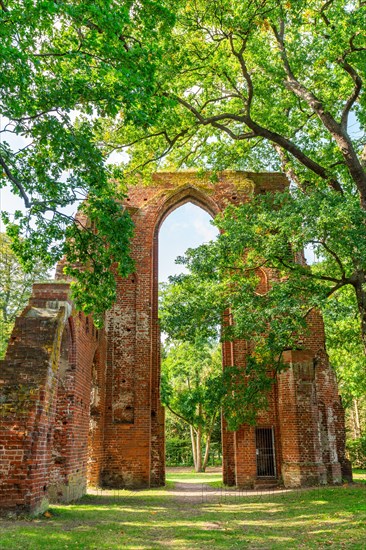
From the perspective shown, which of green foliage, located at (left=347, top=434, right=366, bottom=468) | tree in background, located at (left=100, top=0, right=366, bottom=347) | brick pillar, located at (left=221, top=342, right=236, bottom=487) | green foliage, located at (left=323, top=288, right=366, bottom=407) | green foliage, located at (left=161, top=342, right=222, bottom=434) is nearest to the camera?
tree in background, located at (left=100, top=0, right=366, bottom=347)

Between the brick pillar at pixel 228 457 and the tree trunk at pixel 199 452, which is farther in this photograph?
the tree trunk at pixel 199 452

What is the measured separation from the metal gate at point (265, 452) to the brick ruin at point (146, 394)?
0.10ft

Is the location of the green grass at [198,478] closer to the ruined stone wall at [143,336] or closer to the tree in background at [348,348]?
the ruined stone wall at [143,336]

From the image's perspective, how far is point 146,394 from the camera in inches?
602

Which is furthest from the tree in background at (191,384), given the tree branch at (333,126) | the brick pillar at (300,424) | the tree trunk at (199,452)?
the tree branch at (333,126)

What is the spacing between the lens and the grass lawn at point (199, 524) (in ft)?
19.4

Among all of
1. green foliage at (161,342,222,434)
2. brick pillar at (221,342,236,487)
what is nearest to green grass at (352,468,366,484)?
brick pillar at (221,342,236,487)

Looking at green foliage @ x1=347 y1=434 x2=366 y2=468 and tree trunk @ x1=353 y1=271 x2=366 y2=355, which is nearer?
tree trunk @ x1=353 y1=271 x2=366 y2=355

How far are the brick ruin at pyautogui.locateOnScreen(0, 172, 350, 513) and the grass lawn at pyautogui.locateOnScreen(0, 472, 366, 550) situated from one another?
2.06 m

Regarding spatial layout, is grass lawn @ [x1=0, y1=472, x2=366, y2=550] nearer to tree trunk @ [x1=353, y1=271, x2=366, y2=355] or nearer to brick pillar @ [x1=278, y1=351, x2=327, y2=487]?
brick pillar @ [x1=278, y1=351, x2=327, y2=487]

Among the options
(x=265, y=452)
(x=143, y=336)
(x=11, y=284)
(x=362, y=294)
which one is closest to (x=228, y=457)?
(x=265, y=452)

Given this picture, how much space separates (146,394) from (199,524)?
25.1 ft

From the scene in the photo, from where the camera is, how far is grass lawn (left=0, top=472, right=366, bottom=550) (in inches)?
232

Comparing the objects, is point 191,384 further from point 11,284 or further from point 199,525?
point 199,525
